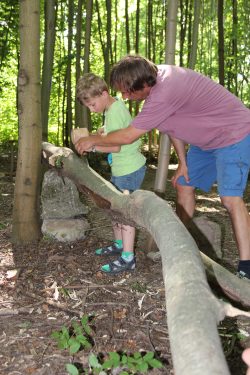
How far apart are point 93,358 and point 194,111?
5.88 feet

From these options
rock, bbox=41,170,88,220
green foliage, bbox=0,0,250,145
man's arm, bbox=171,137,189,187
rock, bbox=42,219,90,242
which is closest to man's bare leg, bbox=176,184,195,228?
man's arm, bbox=171,137,189,187

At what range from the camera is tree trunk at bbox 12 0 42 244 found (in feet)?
11.7

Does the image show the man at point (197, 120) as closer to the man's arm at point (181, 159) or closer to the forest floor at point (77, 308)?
the man's arm at point (181, 159)

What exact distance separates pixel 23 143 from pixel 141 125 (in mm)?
1332

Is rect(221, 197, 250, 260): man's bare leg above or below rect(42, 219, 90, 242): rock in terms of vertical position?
above

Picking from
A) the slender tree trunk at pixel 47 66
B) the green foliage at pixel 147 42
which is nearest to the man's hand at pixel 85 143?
the slender tree trunk at pixel 47 66

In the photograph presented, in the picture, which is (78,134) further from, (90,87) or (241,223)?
(241,223)

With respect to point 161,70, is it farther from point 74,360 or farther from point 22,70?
point 74,360

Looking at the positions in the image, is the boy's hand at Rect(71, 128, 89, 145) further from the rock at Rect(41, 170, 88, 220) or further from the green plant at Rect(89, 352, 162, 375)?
the green plant at Rect(89, 352, 162, 375)

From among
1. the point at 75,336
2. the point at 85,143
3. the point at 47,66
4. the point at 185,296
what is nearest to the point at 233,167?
the point at 85,143

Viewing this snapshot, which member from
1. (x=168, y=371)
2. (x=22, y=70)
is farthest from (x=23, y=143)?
(x=168, y=371)

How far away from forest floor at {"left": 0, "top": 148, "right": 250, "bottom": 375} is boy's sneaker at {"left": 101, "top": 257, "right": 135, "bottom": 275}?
5cm

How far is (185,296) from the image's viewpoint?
A: 55.2 inches

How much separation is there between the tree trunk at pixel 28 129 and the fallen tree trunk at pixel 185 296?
1309 mm
